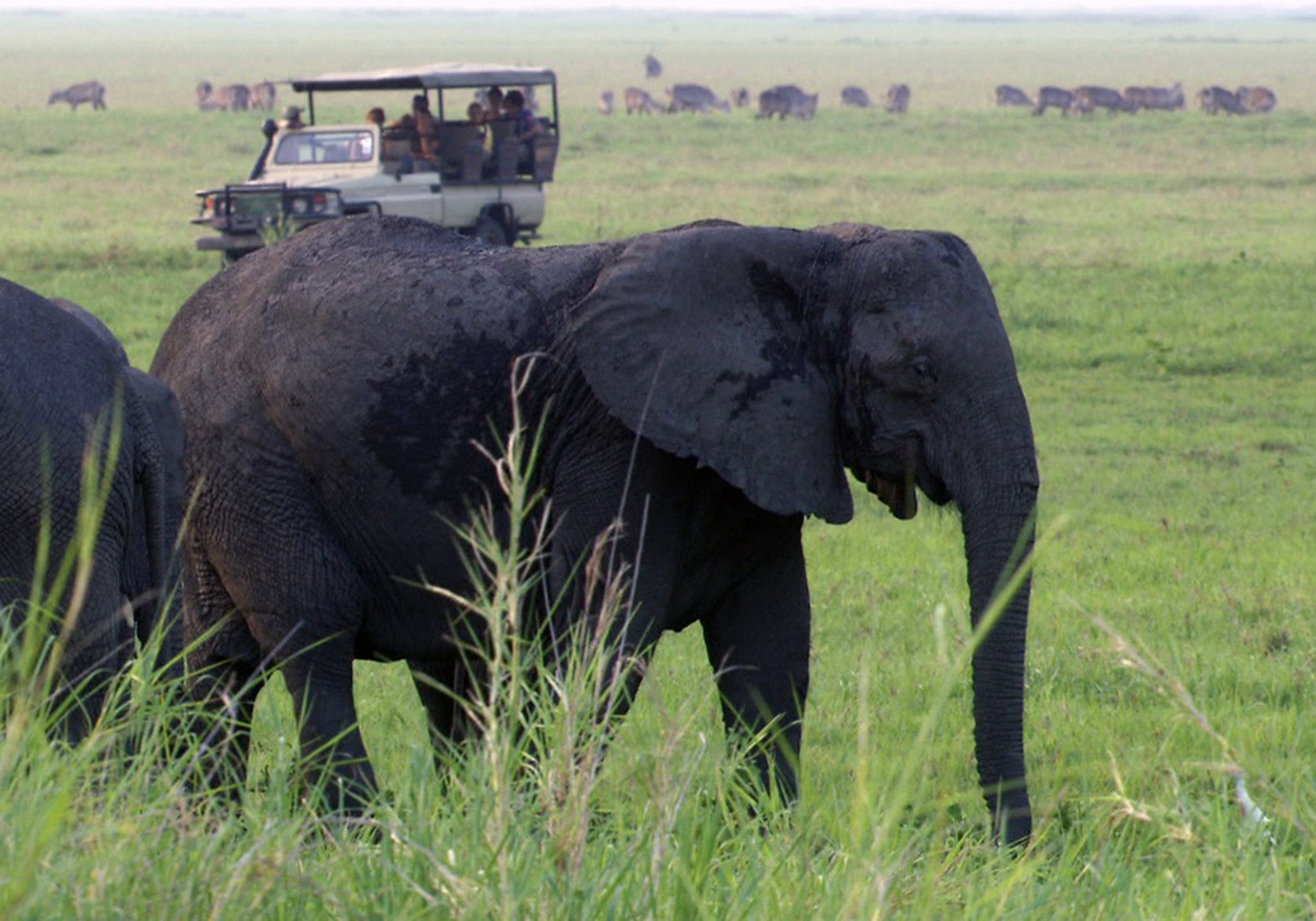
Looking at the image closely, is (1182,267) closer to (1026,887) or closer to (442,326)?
(442,326)

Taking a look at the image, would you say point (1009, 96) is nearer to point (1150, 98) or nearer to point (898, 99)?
point (1150, 98)

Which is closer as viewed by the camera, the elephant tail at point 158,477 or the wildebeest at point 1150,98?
the elephant tail at point 158,477

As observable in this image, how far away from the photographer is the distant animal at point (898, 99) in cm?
5681

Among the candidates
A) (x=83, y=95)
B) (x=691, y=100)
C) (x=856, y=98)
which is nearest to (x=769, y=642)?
(x=83, y=95)

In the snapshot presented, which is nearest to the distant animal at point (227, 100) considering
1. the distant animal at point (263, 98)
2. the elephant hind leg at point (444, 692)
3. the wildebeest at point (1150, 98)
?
the distant animal at point (263, 98)

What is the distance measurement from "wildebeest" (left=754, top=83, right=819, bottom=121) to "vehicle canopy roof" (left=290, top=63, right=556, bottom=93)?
32.8 metres

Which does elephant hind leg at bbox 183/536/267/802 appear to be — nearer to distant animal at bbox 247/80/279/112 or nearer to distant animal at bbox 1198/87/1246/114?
distant animal at bbox 1198/87/1246/114

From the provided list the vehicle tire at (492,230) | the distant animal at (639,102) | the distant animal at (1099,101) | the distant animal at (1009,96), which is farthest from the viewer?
the distant animal at (1009,96)

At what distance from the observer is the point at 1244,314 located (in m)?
16.7

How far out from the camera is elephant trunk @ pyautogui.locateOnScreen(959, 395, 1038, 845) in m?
4.58

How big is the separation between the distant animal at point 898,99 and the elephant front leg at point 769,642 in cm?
5227

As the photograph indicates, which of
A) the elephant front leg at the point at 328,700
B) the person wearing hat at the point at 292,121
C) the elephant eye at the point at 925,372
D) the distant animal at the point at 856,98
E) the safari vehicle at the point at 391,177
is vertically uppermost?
the elephant eye at the point at 925,372

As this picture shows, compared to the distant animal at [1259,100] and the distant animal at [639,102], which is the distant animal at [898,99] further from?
the distant animal at [1259,100]

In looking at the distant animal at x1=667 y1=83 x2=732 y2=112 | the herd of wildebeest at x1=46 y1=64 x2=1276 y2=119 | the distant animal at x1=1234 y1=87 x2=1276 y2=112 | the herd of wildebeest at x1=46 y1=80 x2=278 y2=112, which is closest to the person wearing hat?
the herd of wildebeest at x1=46 y1=64 x2=1276 y2=119
